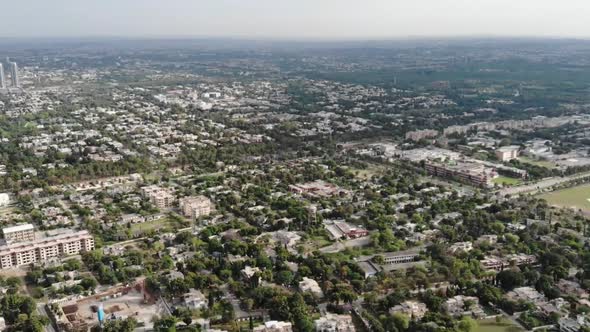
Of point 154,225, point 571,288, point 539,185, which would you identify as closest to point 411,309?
point 571,288

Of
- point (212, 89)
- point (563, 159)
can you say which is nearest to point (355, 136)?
point (563, 159)

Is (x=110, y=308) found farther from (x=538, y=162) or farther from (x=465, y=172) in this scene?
(x=538, y=162)

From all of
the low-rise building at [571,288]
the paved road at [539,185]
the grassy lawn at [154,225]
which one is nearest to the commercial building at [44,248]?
the grassy lawn at [154,225]

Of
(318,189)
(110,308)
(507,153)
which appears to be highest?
(507,153)

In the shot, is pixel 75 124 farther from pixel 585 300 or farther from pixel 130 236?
pixel 585 300

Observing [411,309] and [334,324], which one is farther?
[411,309]

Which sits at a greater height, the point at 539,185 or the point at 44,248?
the point at 44,248

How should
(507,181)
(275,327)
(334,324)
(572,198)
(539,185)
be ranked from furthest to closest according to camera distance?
(507,181)
(539,185)
(572,198)
(334,324)
(275,327)

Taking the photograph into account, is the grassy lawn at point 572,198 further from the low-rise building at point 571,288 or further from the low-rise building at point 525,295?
the low-rise building at point 525,295
